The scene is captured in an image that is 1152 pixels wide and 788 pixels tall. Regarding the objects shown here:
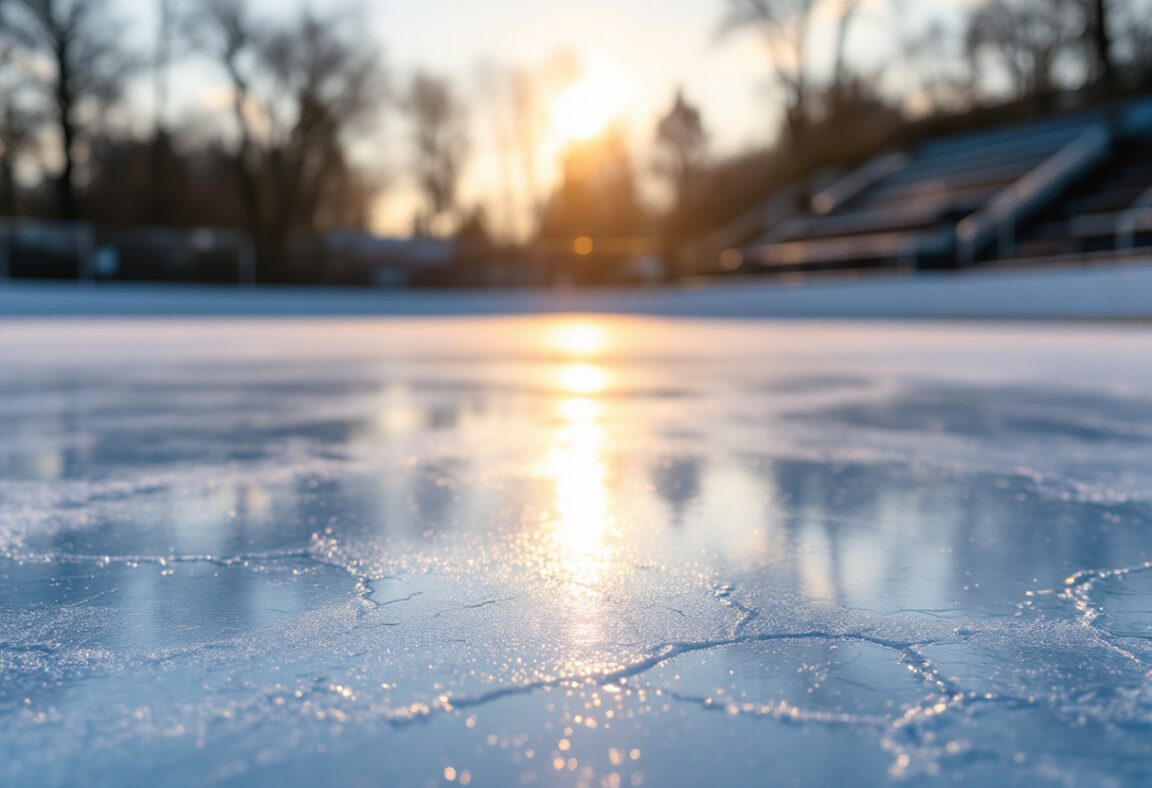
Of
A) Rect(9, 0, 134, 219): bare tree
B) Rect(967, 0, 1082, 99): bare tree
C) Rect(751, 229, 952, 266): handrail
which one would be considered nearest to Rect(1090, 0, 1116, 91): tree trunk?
Rect(967, 0, 1082, 99): bare tree

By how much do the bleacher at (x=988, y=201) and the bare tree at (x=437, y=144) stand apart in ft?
34.0

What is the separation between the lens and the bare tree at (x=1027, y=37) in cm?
1925

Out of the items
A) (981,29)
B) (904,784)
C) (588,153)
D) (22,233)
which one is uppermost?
(981,29)

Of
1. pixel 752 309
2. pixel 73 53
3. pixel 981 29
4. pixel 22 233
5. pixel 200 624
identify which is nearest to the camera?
pixel 200 624

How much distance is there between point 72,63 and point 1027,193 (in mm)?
14600

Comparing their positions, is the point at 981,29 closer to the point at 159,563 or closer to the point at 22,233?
the point at 22,233

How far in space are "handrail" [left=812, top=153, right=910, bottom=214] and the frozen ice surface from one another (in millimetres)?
13753

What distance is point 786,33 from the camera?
2055 cm

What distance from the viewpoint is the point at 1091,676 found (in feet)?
2.99

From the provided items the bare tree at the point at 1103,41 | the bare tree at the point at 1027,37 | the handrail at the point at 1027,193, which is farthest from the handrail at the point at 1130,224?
the bare tree at the point at 1027,37

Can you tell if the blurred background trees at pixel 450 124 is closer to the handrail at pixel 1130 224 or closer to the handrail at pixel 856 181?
the handrail at pixel 856 181

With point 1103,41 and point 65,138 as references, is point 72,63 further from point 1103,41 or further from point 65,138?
point 1103,41

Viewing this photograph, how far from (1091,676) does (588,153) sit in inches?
985

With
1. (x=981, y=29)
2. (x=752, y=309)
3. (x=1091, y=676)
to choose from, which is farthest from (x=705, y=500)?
(x=981, y=29)
